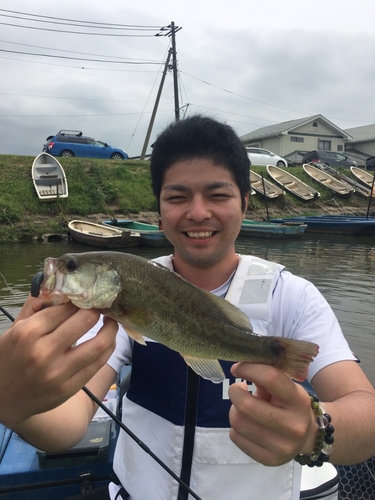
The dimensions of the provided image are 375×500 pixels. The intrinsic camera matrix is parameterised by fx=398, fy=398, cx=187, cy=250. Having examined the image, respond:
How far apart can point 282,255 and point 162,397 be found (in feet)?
53.3

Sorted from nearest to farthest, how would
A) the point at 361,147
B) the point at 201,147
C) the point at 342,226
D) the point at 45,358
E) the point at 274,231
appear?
the point at 45,358
the point at 201,147
the point at 274,231
the point at 342,226
the point at 361,147

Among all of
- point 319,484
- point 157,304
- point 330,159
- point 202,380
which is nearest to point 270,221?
point 330,159

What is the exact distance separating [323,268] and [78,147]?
66.1 ft

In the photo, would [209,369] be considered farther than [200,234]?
No

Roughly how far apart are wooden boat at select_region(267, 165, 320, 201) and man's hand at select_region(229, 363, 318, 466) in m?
27.9

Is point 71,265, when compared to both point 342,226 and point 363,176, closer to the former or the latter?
point 342,226

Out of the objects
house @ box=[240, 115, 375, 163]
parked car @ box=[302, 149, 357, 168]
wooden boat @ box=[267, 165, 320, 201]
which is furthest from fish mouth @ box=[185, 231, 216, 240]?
house @ box=[240, 115, 375, 163]

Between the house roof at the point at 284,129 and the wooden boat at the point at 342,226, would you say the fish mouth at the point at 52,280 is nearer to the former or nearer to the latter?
the wooden boat at the point at 342,226

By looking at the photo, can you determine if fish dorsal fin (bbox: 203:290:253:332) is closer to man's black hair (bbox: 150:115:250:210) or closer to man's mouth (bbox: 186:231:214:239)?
man's mouth (bbox: 186:231:214:239)

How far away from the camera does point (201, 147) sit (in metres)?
2.51

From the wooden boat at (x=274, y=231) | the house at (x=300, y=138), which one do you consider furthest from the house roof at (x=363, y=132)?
the wooden boat at (x=274, y=231)

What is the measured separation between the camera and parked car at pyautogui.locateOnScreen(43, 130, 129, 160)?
2781 cm

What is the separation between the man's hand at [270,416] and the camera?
1.50 meters

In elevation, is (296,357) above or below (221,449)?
above
